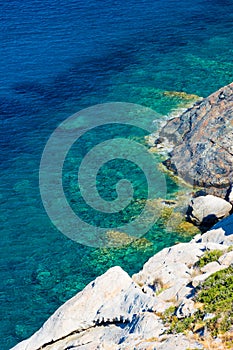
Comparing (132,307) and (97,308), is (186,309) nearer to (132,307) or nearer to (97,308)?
(132,307)

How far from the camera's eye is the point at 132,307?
35156 millimetres

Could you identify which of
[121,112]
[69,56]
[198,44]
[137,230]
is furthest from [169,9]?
[137,230]

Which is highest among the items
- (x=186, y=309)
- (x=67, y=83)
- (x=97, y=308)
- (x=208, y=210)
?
(x=186, y=309)

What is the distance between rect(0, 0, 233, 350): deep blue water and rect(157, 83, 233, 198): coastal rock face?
9.55 ft

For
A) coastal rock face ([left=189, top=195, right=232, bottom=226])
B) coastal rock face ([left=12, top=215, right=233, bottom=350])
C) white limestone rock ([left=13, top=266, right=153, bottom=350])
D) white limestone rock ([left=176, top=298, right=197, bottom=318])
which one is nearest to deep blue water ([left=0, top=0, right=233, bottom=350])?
coastal rock face ([left=189, top=195, right=232, bottom=226])

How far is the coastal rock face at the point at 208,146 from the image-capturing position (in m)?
59.8

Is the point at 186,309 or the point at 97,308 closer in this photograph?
the point at 186,309

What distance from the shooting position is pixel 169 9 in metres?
104

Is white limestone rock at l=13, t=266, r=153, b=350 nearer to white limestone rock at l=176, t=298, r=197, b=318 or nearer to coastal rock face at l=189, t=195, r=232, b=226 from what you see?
white limestone rock at l=176, t=298, r=197, b=318

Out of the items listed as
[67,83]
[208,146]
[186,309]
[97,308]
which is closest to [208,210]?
[208,146]

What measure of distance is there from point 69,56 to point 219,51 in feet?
71.9

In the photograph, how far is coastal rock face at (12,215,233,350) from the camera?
32656 millimetres

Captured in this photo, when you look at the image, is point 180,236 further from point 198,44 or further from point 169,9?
point 169,9

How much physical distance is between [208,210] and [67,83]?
3728cm
